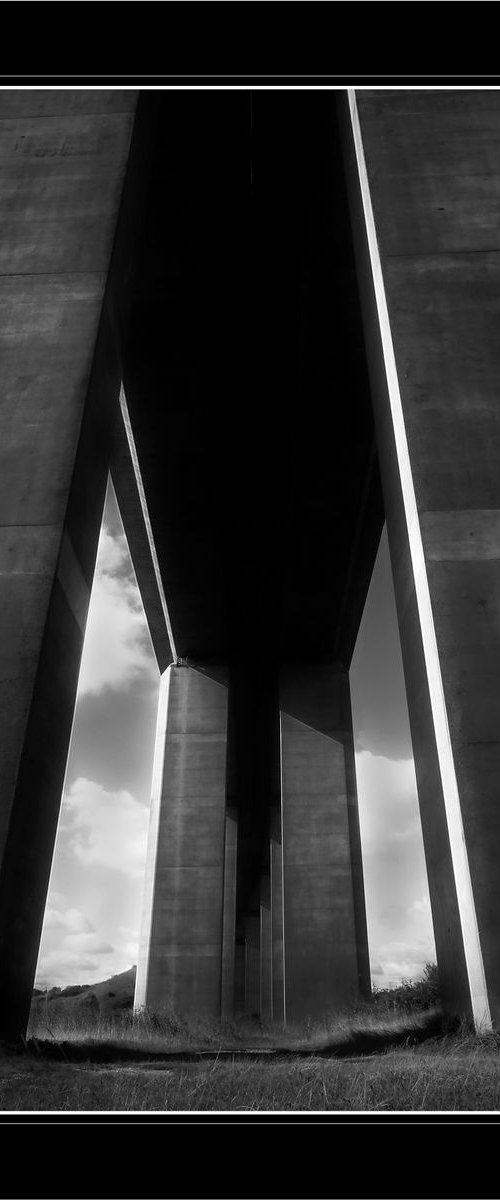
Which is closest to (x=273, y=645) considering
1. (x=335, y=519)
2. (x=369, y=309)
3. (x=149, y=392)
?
(x=335, y=519)

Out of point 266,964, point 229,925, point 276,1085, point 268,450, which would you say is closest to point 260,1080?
point 276,1085

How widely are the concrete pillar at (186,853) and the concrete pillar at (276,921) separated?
11.8 meters

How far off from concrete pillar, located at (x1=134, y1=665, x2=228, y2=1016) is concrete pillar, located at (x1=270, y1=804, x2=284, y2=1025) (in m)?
11.8

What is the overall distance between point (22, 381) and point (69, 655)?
9.21ft

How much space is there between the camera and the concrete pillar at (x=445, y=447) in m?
6.20

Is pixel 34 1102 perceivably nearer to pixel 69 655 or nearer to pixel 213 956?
pixel 69 655

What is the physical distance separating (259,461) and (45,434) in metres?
10.1

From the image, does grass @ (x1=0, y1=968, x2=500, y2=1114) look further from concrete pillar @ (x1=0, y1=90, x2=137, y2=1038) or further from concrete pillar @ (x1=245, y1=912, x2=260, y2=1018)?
concrete pillar @ (x1=245, y1=912, x2=260, y2=1018)

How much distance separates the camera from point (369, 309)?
9.28 meters

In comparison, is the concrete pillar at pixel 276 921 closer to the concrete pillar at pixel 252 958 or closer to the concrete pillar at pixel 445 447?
the concrete pillar at pixel 252 958

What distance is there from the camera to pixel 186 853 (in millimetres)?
21328

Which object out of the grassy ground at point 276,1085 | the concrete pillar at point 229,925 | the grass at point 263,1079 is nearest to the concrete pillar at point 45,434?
the grass at point 263,1079

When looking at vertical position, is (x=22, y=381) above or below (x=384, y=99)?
below

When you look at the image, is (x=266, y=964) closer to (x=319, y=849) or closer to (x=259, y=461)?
(x=319, y=849)
